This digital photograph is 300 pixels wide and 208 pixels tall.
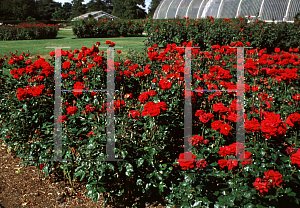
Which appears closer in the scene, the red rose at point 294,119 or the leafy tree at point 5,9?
the red rose at point 294,119

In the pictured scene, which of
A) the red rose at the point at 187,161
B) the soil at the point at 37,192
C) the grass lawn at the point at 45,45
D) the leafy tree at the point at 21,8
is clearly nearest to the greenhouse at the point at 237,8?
the grass lawn at the point at 45,45

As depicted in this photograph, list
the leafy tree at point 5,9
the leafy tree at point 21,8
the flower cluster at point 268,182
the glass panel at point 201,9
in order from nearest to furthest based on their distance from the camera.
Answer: the flower cluster at point 268,182
the glass panel at point 201,9
the leafy tree at point 5,9
the leafy tree at point 21,8

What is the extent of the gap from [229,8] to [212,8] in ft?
6.43

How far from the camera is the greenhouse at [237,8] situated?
64.4ft

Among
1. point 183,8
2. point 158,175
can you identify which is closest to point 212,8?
point 183,8

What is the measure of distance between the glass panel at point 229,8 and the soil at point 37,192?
22.0 metres

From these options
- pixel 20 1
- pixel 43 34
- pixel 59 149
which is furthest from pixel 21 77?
pixel 20 1

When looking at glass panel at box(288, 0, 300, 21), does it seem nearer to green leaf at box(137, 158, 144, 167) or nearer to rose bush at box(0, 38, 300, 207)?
rose bush at box(0, 38, 300, 207)

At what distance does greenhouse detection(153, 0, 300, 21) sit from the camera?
19641 mm

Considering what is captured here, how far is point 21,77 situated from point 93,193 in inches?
116

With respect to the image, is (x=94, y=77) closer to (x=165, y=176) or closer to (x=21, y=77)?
(x=21, y=77)

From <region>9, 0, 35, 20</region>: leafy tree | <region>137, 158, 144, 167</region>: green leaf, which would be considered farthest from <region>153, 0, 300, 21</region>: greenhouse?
<region>9, 0, 35, 20</region>: leafy tree

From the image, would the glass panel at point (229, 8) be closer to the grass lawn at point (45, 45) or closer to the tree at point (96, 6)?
the grass lawn at point (45, 45)

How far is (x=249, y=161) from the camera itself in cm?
220
